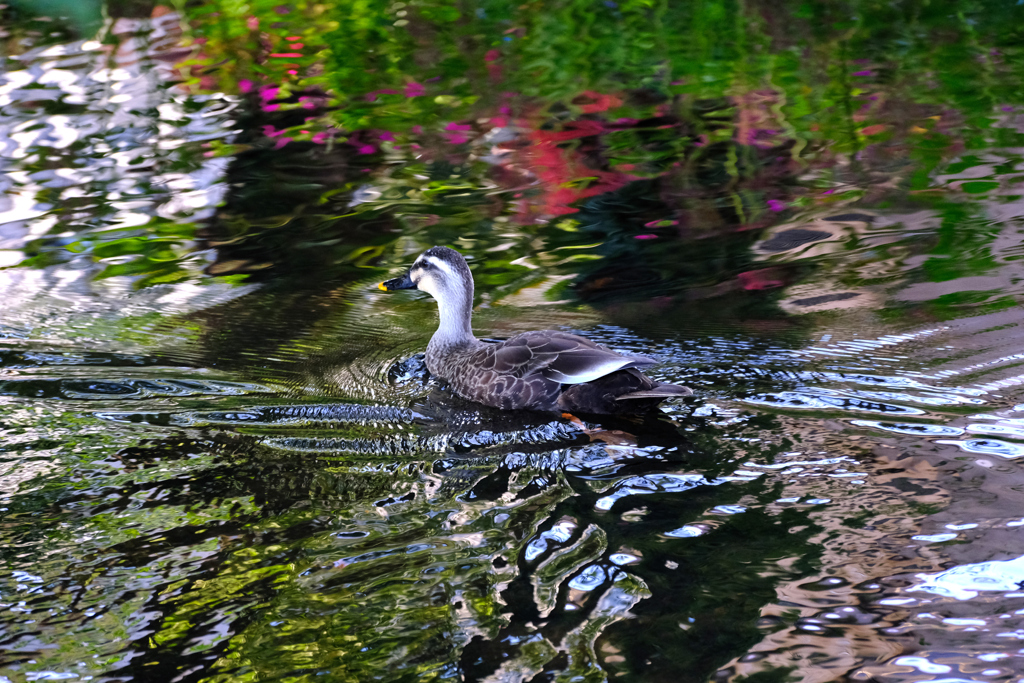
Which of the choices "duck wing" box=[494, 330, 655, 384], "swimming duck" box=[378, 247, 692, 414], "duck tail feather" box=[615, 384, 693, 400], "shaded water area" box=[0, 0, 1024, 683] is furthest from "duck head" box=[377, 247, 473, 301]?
"duck tail feather" box=[615, 384, 693, 400]

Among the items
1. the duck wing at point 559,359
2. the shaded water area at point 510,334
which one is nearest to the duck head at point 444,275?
the shaded water area at point 510,334

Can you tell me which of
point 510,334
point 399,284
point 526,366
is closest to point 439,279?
point 399,284

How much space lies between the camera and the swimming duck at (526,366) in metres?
5.04

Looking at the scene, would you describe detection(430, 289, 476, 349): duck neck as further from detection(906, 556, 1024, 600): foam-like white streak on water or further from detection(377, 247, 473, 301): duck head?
detection(906, 556, 1024, 600): foam-like white streak on water

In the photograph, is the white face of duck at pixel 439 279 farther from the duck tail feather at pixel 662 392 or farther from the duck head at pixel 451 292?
the duck tail feather at pixel 662 392

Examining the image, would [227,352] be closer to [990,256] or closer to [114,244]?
[114,244]

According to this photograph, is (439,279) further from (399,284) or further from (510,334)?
(510,334)

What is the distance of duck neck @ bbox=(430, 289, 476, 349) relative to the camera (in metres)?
6.05

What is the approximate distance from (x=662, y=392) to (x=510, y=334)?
184cm

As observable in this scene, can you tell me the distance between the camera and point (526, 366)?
5352 millimetres

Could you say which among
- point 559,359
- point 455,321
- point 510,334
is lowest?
point 510,334

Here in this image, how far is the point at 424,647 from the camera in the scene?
132 inches

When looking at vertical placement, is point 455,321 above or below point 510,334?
above

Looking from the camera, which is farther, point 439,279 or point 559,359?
point 439,279
